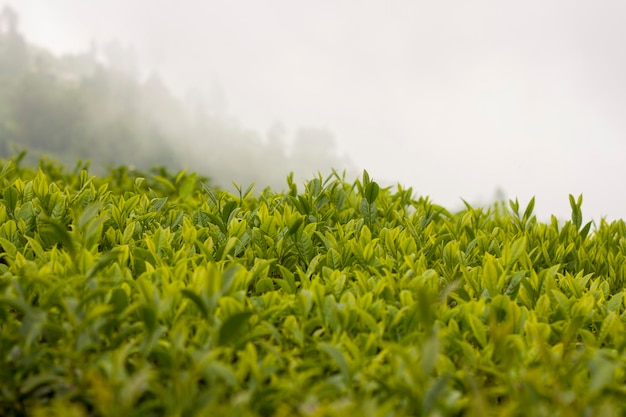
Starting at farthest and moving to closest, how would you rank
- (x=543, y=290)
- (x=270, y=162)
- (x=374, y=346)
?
(x=270, y=162), (x=543, y=290), (x=374, y=346)

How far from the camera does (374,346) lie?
1.89 meters

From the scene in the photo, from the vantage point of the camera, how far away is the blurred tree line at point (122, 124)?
113 metres

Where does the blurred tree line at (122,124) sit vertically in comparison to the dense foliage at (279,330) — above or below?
A: above

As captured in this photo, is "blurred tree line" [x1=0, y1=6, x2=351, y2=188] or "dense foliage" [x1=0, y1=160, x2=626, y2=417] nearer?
"dense foliage" [x1=0, y1=160, x2=626, y2=417]

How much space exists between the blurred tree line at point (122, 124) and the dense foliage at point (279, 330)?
3959 inches

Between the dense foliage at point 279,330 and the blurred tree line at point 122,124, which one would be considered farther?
the blurred tree line at point 122,124

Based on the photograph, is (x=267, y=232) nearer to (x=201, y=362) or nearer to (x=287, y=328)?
(x=287, y=328)

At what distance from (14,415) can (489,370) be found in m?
1.53

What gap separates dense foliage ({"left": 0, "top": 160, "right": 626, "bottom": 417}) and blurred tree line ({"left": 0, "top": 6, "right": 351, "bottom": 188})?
101 metres

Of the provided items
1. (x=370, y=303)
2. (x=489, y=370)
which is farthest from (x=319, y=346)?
(x=489, y=370)

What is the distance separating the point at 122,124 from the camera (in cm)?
12988

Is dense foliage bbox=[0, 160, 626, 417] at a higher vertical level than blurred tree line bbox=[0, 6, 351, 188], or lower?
lower

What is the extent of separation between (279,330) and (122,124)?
137 meters

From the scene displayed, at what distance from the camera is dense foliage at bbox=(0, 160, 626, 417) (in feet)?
5.19
